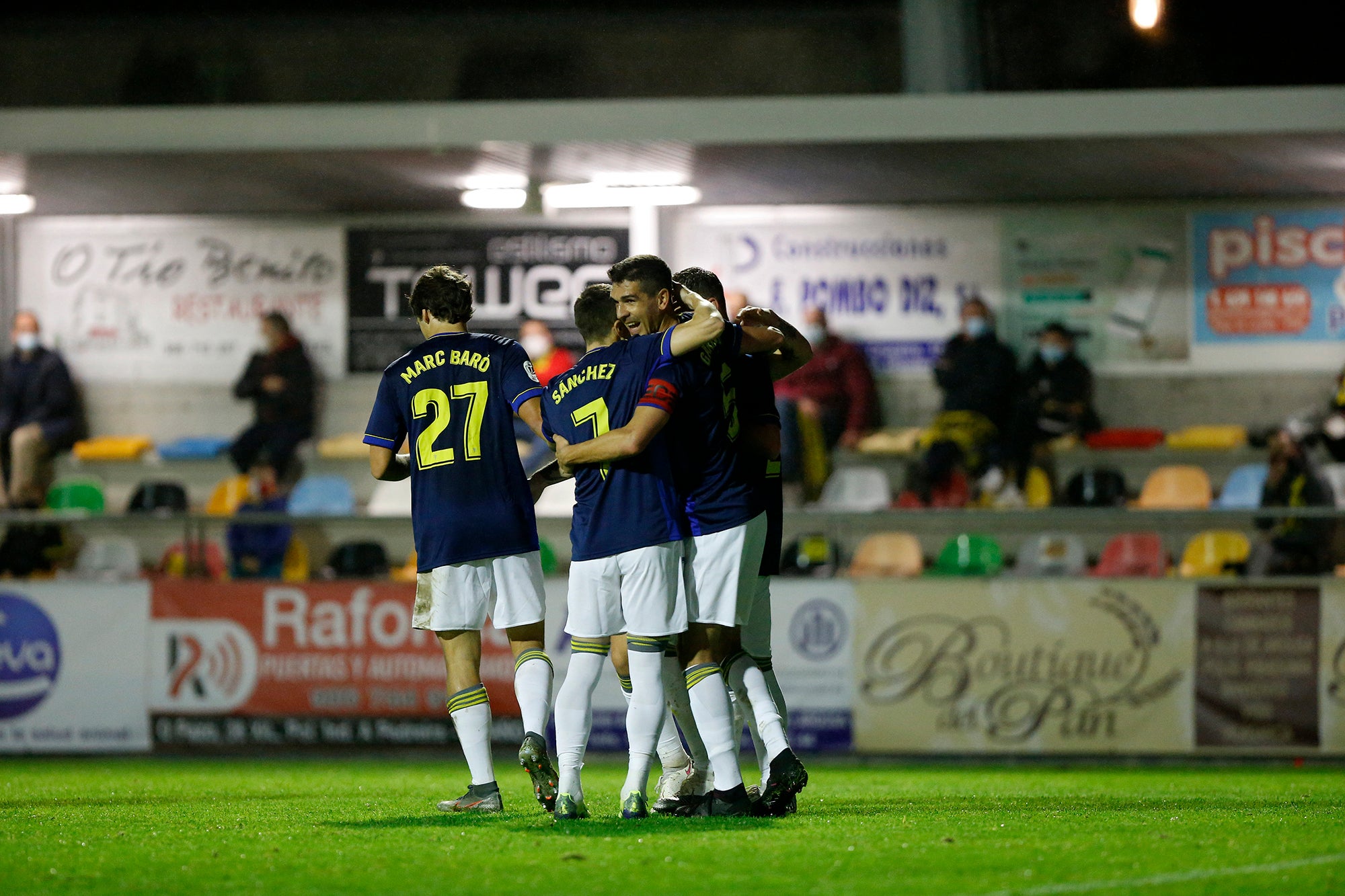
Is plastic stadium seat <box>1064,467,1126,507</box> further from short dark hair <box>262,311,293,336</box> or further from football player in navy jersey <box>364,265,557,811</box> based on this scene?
football player in navy jersey <box>364,265,557,811</box>

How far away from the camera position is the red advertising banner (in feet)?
38.5

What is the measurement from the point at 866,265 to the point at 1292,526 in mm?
5088

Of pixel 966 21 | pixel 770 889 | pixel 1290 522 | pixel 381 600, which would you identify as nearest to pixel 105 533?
pixel 381 600

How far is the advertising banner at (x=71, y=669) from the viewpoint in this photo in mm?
11711

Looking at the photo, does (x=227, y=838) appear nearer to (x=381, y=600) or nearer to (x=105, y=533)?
(x=381, y=600)

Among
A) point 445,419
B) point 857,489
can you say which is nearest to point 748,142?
point 857,489

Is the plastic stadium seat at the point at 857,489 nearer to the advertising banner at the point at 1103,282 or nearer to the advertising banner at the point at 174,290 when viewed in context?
the advertising banner at the point at 1103,282

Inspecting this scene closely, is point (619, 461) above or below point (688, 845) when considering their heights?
above

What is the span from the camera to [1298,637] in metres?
10.9

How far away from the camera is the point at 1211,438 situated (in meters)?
14.0

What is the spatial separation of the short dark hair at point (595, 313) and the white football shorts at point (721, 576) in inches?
35.1

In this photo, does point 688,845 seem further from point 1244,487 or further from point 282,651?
point 1244,487

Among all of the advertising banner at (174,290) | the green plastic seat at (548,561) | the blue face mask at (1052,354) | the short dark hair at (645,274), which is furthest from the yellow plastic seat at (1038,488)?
the short dark hair at (645,274)

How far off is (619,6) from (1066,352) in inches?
202
